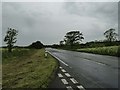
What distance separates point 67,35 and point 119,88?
15073 cm

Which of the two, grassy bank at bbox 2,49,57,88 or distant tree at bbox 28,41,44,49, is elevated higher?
distant tree at bbox 28,41,44,49

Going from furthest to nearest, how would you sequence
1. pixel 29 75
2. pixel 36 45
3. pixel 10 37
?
pixel 36 45, pixel 10 37, pixel 29 75

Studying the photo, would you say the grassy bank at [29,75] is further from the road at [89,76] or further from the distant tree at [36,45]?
the distant tree at [36,45]

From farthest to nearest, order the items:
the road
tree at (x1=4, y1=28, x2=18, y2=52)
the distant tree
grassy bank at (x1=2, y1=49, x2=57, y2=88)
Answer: the distant tree, tree at (x1=4, y1=28, x2=18, y2=52), grassy bank at (x1=2, y1=49, x2=57, y2=88), the road

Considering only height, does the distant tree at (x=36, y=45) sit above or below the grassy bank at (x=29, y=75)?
above

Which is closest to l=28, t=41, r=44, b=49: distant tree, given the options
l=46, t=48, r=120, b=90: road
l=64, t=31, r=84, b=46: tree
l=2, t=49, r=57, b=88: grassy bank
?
l=64, t=31, r=84, b=46: tree

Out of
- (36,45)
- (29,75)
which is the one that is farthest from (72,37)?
(29,75)

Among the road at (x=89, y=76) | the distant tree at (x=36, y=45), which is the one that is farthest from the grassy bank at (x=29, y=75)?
the distant tree at (x=36, y=45)

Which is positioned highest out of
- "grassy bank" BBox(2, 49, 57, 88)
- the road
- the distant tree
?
the distant tree

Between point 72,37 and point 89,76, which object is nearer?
point 89,76

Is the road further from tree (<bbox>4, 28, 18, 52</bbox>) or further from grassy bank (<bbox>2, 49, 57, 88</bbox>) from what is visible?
tree (<bbox>4, 28, 18, 52</bbox>)

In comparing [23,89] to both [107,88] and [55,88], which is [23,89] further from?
[107,88]

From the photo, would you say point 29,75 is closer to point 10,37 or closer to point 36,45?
point 10,37

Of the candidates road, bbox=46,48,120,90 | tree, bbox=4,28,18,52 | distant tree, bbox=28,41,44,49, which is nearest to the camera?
road, bbox=46,48,120,90
